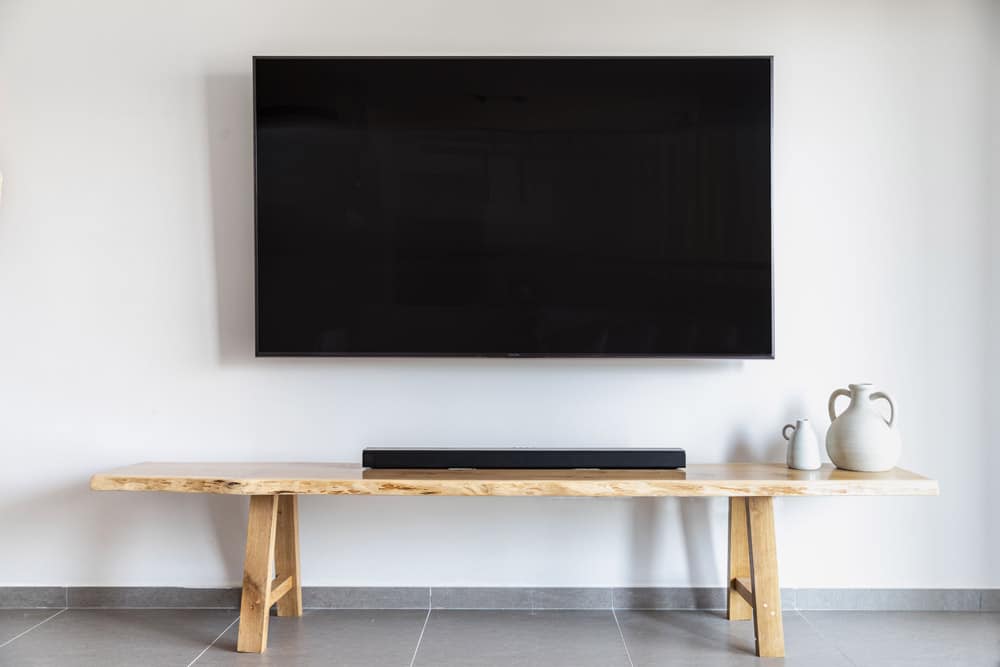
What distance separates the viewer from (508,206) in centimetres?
249

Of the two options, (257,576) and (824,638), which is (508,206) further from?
(824,638)

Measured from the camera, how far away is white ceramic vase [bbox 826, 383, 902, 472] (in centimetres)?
232

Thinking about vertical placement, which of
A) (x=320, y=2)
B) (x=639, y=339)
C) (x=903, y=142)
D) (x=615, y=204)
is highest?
(x=320, y=2)

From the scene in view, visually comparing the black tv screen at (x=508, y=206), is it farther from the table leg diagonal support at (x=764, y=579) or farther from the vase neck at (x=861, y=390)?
the table leg diagonal support at (x=764, y=579)

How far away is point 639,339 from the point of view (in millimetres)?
2484

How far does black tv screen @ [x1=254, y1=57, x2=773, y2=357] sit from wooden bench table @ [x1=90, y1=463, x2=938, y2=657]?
39cm

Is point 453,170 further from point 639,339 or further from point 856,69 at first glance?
point 856,69

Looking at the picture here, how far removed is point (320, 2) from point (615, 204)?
1127mm

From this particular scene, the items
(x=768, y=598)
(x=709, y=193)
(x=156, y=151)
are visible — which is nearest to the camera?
(x=768, y=598)

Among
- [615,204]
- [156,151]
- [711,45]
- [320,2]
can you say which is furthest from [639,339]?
[156,151]

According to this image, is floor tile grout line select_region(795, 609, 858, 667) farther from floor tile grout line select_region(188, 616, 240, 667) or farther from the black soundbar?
floor tile grout line select_region(188, 616, 240, 667)

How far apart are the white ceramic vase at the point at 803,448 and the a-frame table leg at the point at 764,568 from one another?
0.20 meters

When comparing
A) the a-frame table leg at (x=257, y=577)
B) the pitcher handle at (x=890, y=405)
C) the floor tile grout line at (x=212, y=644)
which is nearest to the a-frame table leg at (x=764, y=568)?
the pitcher handle at (x=890, y=405)

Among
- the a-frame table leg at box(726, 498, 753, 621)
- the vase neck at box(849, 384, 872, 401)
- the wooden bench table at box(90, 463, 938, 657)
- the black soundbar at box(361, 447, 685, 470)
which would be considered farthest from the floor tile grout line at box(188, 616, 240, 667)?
the vase neck at box(849, 384, 872, 401)
